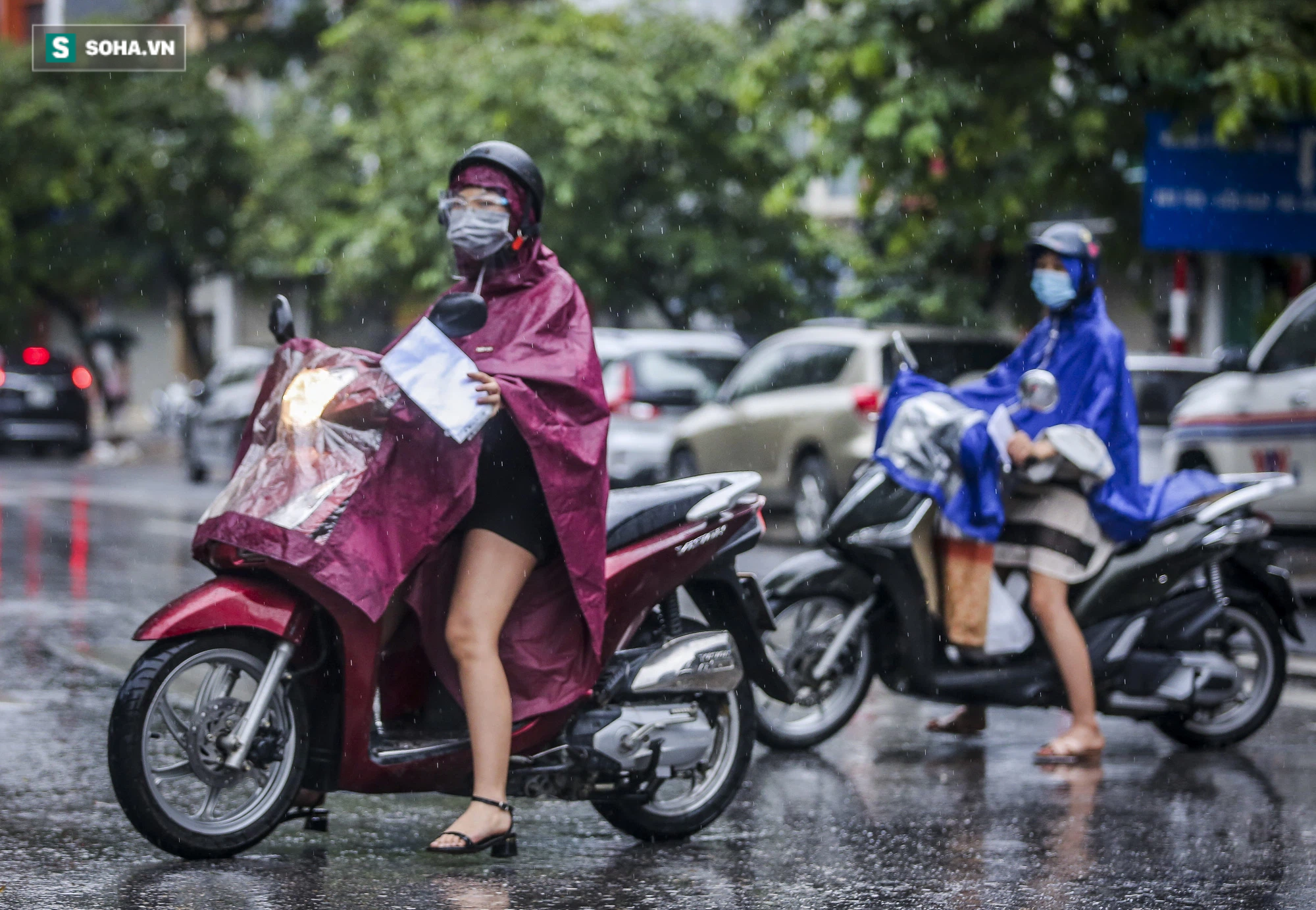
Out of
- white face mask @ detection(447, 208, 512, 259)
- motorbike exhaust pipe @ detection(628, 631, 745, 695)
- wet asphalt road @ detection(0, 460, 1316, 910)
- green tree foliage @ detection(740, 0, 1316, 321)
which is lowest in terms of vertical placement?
wet asphalt road @ detection(0, 460, 1316, 910)

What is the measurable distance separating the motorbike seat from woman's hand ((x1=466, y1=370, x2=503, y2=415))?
2.16ft

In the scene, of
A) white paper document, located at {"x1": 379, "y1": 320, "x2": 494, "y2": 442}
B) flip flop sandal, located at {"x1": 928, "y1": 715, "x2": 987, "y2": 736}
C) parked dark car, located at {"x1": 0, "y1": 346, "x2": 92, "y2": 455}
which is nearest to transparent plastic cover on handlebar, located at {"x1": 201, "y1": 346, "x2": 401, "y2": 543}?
white paper document, located at {"x1": 379, "y1": 320, "x2": 494, "y2": 442}

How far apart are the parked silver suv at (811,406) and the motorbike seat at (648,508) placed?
843 cm

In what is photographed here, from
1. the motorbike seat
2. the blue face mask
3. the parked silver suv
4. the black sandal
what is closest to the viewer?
the black sandal

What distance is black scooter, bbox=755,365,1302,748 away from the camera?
6.61 m

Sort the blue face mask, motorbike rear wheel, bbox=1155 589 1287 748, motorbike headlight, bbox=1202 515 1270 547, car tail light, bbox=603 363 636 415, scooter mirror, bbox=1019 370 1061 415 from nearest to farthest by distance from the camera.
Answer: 1. scooter mirror, bbox=1019 370 1061 415
2. the blue face mask
3. motorbike headlight, bbox=1202 515 1270 547
4. motorbike rear wheel, bbox=1155 589 1287 748
5. car tail light, bbox=603 363 636 415

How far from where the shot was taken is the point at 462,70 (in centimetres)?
2498

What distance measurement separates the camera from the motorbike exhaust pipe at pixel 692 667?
5.18 metres

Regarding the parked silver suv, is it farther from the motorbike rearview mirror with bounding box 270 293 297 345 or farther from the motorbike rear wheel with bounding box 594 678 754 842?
the motorbike rearview mirror with bounding box 270 293 297 345

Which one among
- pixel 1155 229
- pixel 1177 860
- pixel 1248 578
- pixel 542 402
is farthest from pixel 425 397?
pixel 1155 229

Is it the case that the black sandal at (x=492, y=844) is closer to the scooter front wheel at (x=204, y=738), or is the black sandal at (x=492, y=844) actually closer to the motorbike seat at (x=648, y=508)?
the scooter front wheel at (x=204, y=738)

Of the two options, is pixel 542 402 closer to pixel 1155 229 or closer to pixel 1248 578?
pixel 1248 578

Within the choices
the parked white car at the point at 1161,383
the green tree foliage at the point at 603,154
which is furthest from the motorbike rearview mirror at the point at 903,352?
the green tree foliage at the point at 603,154

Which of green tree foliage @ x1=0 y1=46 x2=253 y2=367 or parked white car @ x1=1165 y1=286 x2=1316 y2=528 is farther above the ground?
A: green tree foliage @ x1=0 y1=46 x2=253 y2=367
